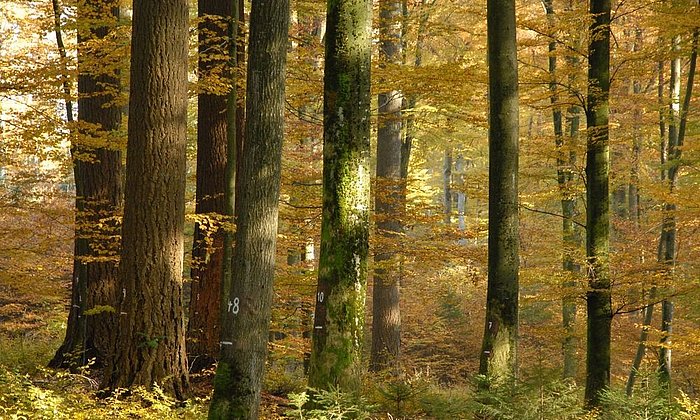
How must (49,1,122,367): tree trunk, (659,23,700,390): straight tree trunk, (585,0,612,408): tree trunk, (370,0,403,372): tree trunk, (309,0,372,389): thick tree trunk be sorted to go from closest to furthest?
(309,0,372,389): thick tree trunk → (585,0,612,408): tree trunk → (49,1,122,367): tree trunk → (659,23,700,390): straight tree trunk → (370,0,403,372): tree trunk

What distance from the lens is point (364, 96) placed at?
5988 mm

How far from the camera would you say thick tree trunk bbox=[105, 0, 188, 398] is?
6.91 m

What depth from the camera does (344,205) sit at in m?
5.86

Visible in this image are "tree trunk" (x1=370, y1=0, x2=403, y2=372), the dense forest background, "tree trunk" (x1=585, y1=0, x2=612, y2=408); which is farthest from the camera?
"tree trunk" (x1=370, y1=0, x2=403, y2=372)

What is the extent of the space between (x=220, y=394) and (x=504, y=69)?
15.8ft

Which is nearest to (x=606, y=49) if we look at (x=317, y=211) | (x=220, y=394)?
(x=317, y=211)

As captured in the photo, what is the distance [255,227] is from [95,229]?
4.39 meters

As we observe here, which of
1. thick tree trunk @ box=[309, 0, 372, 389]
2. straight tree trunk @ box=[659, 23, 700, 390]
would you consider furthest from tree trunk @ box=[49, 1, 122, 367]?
straight tree trunk @ box=[659, 23, 700, 390]

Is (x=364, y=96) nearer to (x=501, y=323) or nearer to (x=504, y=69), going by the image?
(x=504, y=69)

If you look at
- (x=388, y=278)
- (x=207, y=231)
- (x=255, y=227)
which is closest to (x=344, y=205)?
(x=255, y=227)

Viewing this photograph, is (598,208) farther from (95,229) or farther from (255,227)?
(95,229)

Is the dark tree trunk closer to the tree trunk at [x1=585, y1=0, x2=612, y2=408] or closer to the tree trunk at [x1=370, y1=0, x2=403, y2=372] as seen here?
the tree trunk at [x1=370, y1=0, x2=403, y2=372]

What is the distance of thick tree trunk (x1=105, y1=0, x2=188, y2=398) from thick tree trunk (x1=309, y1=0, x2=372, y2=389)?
199cm

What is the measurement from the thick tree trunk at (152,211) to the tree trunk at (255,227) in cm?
98
